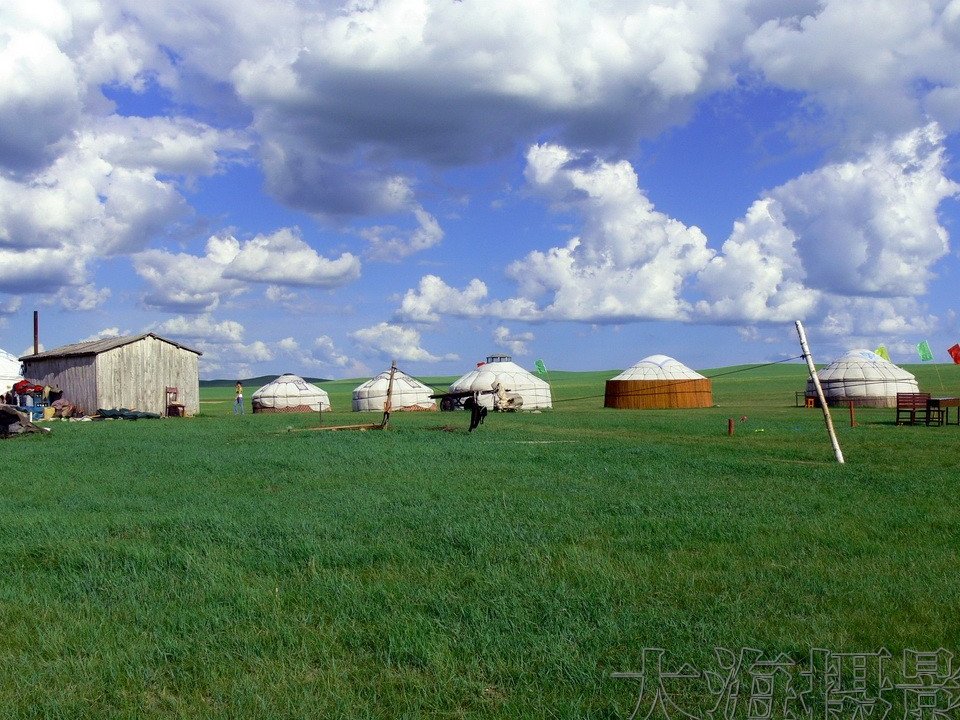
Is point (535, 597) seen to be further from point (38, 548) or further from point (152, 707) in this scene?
point (38, 548)

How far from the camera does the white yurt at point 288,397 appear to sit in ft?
167

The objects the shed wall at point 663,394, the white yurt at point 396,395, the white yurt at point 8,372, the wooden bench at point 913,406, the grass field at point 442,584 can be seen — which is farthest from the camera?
the white yurt at point 396,395

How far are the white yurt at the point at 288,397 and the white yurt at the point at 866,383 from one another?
2837 cm

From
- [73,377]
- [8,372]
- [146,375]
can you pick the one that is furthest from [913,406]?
[8,372]

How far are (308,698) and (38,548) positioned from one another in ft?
15.0

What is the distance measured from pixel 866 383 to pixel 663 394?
34.6 ft

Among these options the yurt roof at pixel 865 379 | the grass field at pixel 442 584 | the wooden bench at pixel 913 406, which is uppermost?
the yurt roof at pixel 865 379

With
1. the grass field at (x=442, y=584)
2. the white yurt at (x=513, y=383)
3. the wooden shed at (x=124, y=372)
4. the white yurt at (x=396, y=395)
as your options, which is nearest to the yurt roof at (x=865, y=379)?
the white yurt at (x=513, y=383)

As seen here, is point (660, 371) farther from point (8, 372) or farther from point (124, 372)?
point (8, 372)

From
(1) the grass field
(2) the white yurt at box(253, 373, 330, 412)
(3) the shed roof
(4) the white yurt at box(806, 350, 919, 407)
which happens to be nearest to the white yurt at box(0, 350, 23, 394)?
(3) the shed roof

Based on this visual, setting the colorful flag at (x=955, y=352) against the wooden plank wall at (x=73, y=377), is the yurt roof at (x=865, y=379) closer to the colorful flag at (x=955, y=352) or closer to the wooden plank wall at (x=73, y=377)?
the colorful flag at (x=955, y=352)

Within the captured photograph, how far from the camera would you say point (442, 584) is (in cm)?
620

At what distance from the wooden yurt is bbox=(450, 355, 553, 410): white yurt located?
167 inches

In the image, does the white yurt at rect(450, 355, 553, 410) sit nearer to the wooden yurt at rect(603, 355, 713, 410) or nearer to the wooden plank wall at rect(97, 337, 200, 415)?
the wooden yurt at rect(603, 355, 713, 410)
